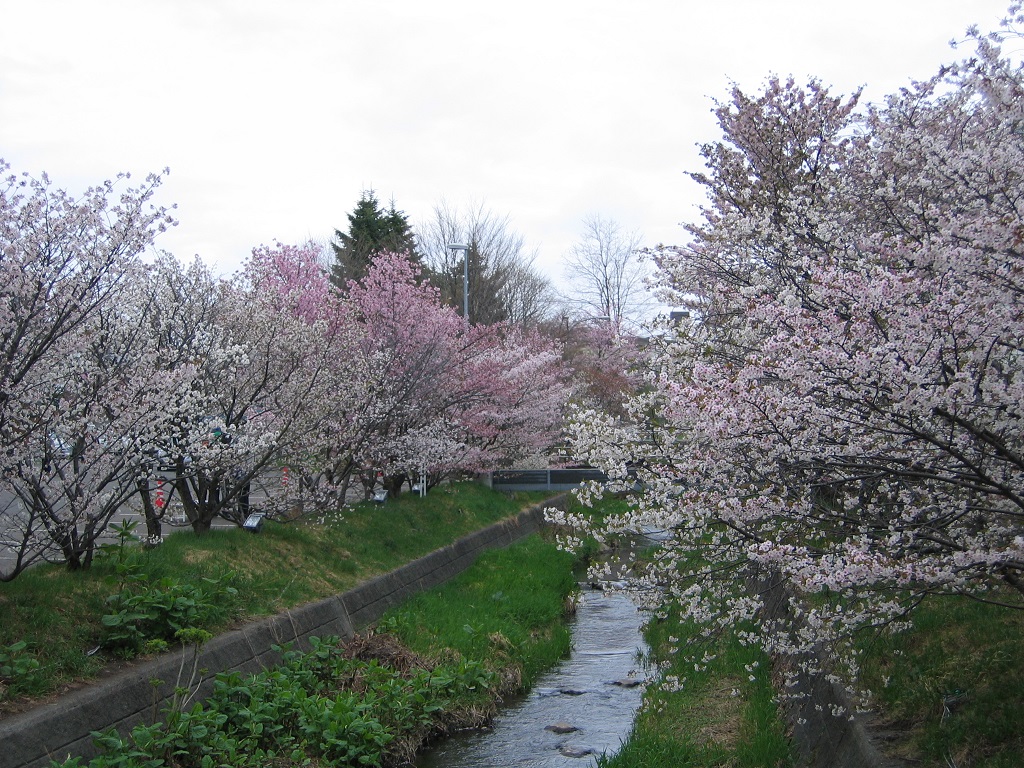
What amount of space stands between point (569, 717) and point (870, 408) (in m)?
6.63

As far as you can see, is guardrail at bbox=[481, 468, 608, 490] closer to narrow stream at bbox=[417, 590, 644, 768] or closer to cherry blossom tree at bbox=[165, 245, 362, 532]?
narrow stream at bbox=[417, 590, 644, 768]

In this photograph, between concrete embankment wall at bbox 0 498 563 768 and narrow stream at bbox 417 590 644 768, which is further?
narrow stream at bbox 417 590 644 768

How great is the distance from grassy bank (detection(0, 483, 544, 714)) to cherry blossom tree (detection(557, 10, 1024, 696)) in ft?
13.8

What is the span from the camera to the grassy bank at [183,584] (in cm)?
689

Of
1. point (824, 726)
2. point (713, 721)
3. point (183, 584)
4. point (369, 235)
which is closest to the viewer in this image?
point (824, 726)

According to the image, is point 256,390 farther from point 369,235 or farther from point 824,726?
point 369,235

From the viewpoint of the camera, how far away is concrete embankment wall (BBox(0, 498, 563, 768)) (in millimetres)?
6043

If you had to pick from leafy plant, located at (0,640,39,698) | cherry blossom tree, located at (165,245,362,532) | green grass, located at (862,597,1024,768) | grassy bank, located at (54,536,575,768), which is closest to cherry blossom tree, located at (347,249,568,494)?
cherry blossom tree, located at (165,245,362,532)

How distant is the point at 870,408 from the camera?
486cm

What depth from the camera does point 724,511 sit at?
577cm

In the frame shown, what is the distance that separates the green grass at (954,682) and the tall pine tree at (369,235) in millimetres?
30916

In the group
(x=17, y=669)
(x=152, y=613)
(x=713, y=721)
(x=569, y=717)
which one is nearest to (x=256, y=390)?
(x=152, y=613)

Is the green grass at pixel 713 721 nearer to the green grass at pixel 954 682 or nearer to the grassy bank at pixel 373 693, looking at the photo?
the green grass at pixel 954 682

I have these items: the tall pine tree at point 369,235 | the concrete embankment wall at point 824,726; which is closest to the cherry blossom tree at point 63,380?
the concrete embankment wall at point 824,726
